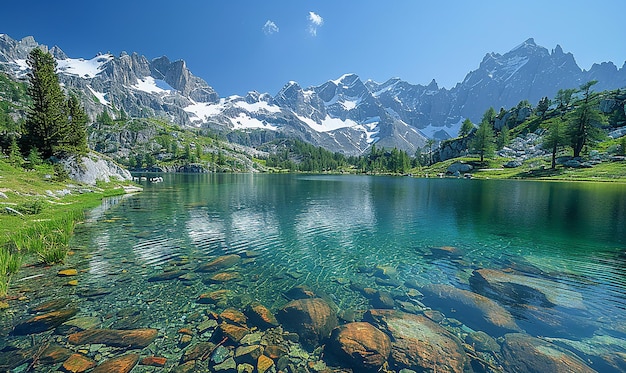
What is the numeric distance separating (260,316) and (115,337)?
6332 mm

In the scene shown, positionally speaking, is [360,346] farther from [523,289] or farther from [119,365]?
[523,289]

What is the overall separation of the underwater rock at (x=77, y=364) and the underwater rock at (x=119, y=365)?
400mm

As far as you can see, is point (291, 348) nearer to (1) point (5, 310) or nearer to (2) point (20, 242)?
(1) point (5, 310)

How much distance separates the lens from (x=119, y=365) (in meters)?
9.78

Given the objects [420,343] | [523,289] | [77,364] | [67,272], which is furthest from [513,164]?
[77,364]

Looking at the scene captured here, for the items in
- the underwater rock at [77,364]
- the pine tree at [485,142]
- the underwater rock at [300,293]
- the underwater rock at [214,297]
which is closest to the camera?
the underwater rock at [77,364]

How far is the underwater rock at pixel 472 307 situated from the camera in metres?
13.2

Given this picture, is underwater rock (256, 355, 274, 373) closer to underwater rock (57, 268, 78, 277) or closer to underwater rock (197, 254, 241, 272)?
underwater rock (197, 254, 241, 272)

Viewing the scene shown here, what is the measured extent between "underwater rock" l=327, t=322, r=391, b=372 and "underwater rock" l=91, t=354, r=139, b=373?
7.87 metres

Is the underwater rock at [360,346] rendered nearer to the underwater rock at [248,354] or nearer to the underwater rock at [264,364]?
the underwater rock at [264,364]

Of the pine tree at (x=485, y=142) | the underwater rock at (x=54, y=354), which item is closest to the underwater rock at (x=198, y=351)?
the underwater rock at (x=54, y=354)

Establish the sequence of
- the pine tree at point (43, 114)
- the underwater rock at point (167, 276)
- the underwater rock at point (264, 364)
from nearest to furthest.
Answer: the underwater rock at point (264, 364) → the underwater rock at point (167, 276) → the pine tree at point (43, 114)

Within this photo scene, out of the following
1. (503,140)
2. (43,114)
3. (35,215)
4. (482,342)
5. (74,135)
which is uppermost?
(503,140)

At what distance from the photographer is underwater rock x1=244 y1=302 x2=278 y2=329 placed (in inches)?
514
